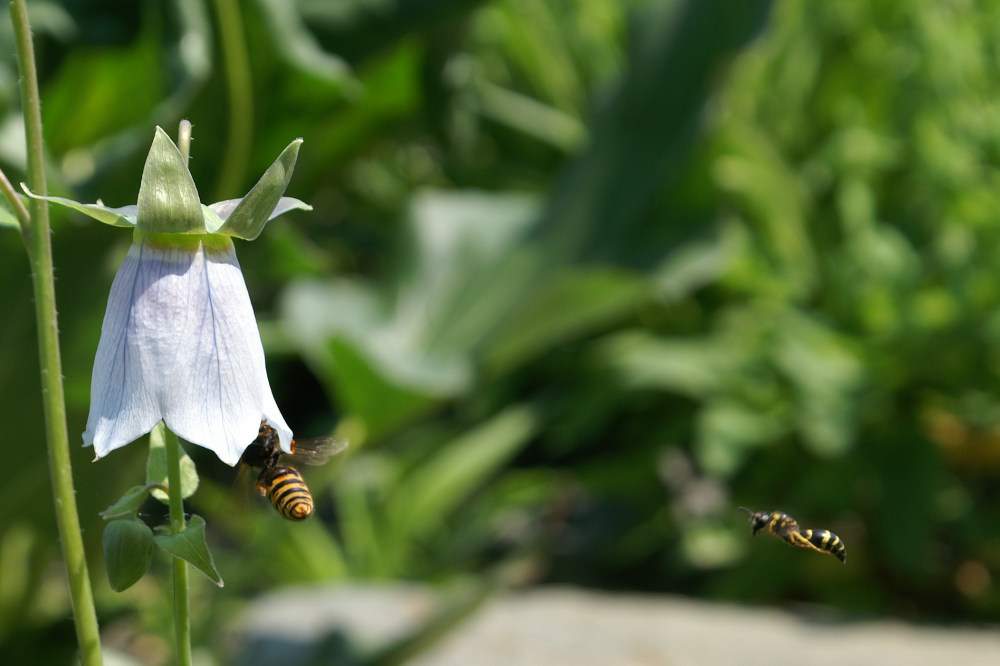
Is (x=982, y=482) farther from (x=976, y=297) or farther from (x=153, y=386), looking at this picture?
(x=153, y=386)

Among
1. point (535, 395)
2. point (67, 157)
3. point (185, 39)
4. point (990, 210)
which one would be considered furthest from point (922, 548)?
point (67, 157)

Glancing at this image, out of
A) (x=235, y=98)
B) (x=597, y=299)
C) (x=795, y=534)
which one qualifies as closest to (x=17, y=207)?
(x=795, y=534)

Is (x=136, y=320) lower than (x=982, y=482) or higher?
lower

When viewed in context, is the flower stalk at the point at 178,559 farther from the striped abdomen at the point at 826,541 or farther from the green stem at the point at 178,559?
the striped abdomen at the point at 826,541

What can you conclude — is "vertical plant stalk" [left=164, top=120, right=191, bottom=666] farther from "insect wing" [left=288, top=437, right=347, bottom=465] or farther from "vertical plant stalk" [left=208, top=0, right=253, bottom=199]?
"vertical plant stalk" [left=208, top=0, right=253, bottom=199]

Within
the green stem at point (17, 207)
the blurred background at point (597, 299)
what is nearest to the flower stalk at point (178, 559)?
the green stem at point (17, 207)

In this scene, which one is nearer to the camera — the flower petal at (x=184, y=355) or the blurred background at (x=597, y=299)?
the flower petal at (x=184, y=355)
